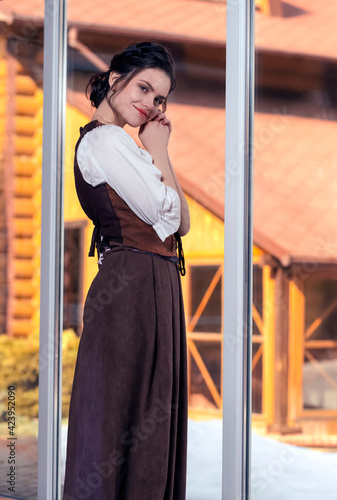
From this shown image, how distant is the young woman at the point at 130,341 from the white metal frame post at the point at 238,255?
0.69 feet

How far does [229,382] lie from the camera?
2457mm

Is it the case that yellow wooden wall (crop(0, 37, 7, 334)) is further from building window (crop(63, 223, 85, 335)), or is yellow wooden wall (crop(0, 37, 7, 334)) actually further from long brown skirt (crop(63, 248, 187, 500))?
long brown skirt (crop(63, 248, 187, 500))

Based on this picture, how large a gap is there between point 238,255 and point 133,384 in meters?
0.60

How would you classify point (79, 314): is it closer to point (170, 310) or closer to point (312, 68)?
point (170, 310)

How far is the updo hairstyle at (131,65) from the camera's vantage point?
96.7 inches

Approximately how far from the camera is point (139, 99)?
243cm

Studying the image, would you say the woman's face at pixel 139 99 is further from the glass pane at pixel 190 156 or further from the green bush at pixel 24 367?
the green bush at pixel 24 367

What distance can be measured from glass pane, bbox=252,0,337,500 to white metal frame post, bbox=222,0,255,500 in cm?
54

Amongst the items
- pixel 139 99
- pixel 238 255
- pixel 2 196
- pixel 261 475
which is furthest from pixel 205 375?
pixel 2 196

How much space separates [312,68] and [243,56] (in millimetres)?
954

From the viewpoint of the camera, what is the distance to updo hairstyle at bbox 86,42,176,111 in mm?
2457

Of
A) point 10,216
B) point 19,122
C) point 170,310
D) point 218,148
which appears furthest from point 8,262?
point 170,310

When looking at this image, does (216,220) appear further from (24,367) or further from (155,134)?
(24,367)

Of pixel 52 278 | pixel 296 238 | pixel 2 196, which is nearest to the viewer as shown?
pixel 52 278
